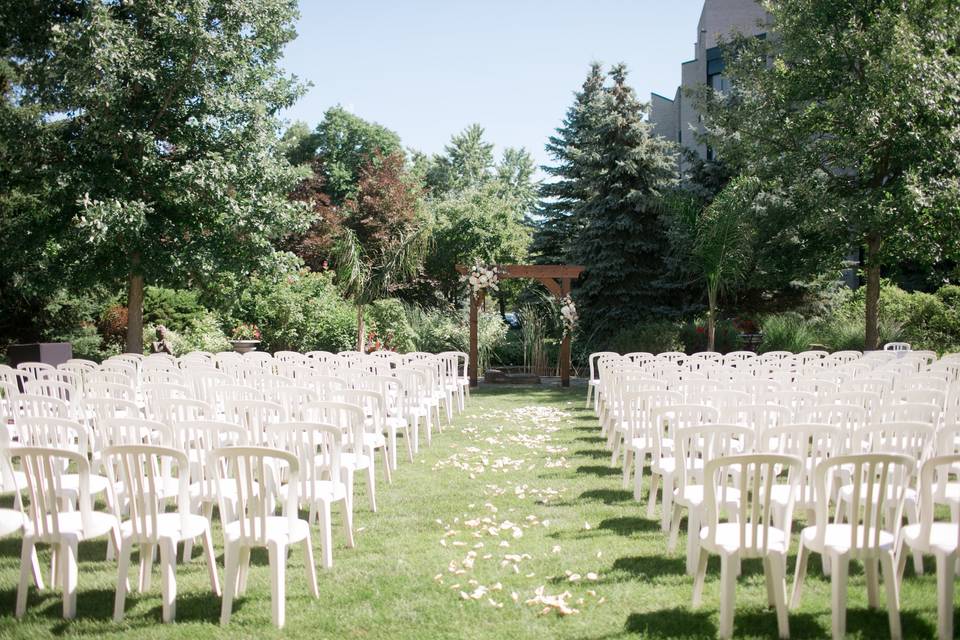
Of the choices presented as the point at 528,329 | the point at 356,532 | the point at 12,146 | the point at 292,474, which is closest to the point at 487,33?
the point at 528,329

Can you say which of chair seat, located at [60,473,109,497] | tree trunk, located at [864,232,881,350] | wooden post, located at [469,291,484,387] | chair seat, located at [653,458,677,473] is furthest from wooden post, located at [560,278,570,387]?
chair seat, located at [60,473,109,497]

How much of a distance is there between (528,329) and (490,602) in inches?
524

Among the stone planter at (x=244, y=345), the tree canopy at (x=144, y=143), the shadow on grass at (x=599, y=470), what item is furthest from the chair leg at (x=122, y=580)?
the stone planter at (x=244, y=345)

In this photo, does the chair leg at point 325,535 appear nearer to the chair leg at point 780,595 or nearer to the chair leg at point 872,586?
the chair leg at point 780,595

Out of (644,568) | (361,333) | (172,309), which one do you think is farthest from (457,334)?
(644,568)

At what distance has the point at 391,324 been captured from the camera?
58.4ft

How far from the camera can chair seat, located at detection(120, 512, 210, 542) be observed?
3.77 m

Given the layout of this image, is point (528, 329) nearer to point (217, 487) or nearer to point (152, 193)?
point (152, 193)

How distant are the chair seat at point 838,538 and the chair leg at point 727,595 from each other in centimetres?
42

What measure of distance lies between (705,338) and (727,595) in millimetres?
14799

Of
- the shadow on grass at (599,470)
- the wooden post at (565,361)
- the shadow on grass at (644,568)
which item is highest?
the wooden post at (565,361)

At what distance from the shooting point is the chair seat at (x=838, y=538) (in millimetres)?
3432

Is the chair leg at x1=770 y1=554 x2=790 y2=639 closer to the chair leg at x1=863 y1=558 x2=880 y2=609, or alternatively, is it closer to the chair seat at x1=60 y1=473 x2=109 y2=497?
the chair leg at x1=863 y1=558 x2=880 y2=609

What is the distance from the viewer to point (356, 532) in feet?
17.6
